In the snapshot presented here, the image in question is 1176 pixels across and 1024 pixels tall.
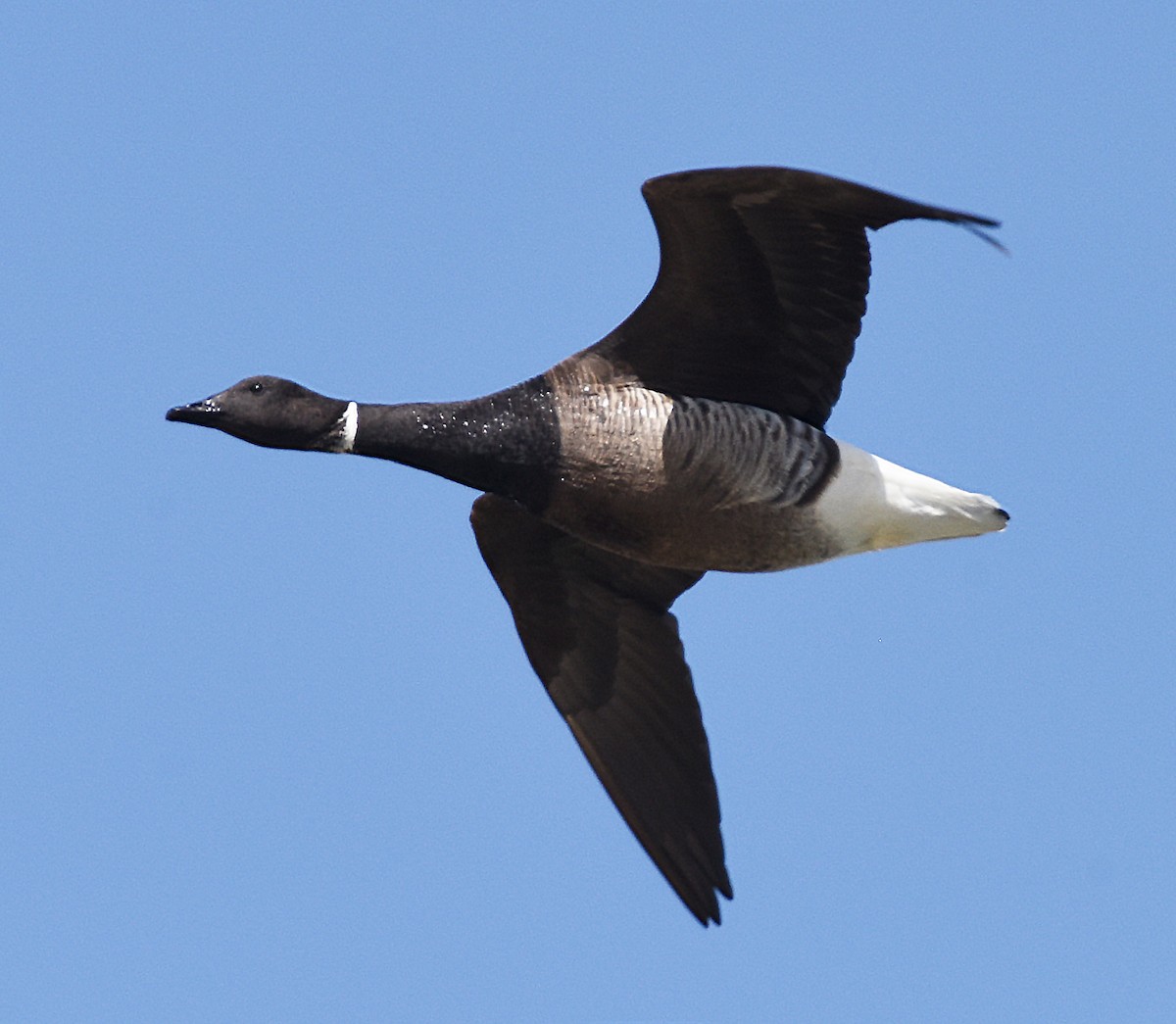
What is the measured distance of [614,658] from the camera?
1374 centimetres

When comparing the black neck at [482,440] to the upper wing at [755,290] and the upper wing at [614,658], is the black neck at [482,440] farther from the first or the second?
the upper wing at [614,658]

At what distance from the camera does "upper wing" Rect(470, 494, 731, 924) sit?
43.9 ft

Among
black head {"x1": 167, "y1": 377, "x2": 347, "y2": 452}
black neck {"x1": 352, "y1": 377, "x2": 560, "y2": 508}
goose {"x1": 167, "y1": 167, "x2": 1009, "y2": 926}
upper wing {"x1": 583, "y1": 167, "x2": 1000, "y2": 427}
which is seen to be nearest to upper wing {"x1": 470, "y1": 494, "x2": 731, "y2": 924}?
goose {"x1": 167, "y1": 167, "x2": 1009, "y2": 926}

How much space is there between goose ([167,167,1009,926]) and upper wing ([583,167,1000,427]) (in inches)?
0.5

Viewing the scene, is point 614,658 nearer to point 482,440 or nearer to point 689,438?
point 689,438

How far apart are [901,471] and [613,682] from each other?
2398 mm

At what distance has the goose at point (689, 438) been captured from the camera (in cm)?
1223

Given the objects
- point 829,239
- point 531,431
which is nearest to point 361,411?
point 531,431

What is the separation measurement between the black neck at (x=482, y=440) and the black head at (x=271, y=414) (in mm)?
234

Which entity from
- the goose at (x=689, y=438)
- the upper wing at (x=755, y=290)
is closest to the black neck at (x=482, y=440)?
the goose at (x=689, y=438)

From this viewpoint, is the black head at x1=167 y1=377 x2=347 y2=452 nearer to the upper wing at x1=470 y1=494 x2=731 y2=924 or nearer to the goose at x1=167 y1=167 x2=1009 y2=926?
the goose at x1=167 y1=167 x2=1009 y2=926

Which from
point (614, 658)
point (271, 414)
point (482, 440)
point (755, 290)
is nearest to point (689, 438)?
point (755, 290)

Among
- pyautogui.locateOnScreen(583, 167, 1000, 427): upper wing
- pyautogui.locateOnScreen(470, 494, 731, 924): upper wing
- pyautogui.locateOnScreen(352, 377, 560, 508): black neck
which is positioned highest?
pyautogui.locateOnScreen(583, 167, 1000, 427): upper wing

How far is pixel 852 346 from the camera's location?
12.9m
